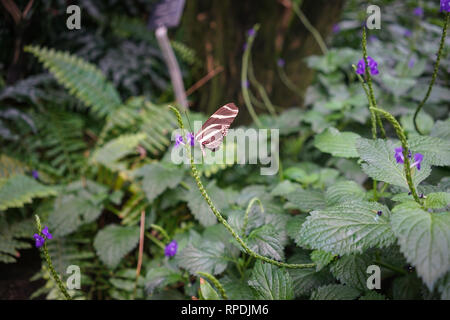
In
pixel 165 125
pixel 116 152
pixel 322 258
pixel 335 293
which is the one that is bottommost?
pixel 335 293

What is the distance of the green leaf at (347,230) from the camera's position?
0.83m

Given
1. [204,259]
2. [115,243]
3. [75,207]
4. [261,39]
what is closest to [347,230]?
[204,259]

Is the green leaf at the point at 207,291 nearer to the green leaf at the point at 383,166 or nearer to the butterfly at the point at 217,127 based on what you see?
the butterfly at the point at 217,127

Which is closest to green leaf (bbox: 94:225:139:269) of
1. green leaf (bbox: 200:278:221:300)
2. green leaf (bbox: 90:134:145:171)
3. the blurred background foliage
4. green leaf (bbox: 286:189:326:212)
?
the blurred background foliage

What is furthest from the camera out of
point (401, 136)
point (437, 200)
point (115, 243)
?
point (115, 243)

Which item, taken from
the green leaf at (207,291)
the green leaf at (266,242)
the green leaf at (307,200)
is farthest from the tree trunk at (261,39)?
the green leaf at (207,291)

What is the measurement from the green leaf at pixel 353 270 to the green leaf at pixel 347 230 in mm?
204

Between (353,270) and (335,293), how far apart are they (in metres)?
0.10

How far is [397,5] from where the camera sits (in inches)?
150

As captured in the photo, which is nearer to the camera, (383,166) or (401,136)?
(401,136)

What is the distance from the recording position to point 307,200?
48.7 inches

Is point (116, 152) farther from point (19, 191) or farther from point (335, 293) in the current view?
point (335, 293)
